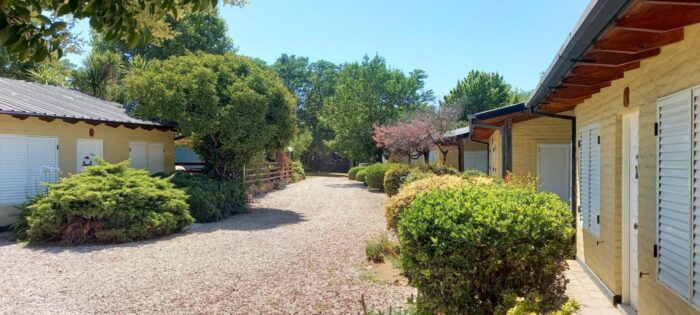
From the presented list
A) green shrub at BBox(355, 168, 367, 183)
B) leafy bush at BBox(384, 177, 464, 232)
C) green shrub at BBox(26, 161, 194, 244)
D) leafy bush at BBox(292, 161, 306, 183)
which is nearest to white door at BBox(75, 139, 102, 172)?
green shrub at BBox(26, 161, 194, 244)

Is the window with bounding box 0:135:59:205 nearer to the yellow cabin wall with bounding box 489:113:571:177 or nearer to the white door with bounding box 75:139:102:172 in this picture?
the white door with bounding box 75:139:102:172

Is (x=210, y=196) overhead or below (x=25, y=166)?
below

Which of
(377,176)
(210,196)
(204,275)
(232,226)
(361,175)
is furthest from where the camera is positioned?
(361,175)

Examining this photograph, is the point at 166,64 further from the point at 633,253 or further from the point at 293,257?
the point at 633,253

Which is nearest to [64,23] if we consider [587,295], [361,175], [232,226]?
[587,295]

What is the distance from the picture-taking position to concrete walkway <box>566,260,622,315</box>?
18.2ft

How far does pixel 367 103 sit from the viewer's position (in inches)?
1382

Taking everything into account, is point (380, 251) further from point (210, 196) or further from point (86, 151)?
point (86, 151)

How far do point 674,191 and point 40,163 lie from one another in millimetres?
13635

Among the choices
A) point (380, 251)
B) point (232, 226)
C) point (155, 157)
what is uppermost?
point (155, 157)

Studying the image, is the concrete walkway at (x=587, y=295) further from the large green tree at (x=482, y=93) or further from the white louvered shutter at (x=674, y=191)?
the large green tree at (x=482, y=93)

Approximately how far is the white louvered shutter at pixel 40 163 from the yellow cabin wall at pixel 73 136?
0.53 ft

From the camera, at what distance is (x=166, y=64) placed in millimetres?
14672

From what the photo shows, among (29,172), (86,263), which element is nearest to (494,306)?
(86,263)
